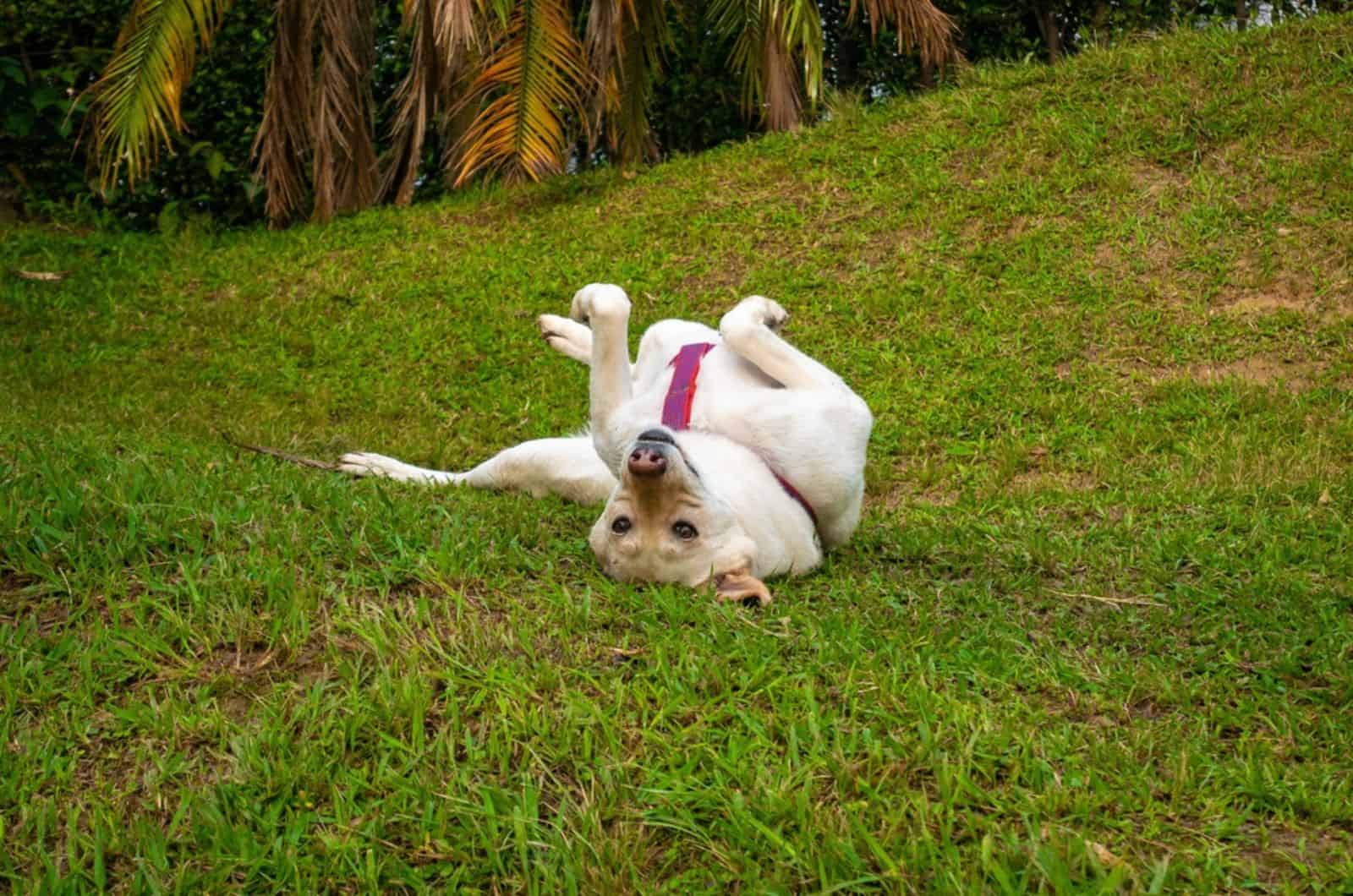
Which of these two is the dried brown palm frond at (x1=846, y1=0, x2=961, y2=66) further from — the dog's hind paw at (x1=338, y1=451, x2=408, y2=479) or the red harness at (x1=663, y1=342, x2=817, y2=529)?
the red harness at (x1=663, y1=342, x2=817, y2=529)

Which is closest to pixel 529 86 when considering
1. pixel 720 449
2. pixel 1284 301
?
pixel 1284 301

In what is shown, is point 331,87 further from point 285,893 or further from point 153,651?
point 285,893

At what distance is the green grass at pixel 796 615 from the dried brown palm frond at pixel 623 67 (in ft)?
9.35

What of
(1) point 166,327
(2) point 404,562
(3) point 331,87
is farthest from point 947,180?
(2) point 404,562

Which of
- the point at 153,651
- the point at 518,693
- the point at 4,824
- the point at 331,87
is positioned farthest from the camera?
the point at 331,87

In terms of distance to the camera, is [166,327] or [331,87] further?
[331,87]

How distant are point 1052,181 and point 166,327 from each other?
7.23 meters

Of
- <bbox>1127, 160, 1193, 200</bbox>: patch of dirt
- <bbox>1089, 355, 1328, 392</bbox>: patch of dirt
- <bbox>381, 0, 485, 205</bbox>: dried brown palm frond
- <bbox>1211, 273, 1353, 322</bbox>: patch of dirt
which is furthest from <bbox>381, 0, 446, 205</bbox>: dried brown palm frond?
<bbox>1211, 273, 1353, 322</bbox>: patch of dirt

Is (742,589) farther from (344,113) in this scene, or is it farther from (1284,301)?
(344,113)

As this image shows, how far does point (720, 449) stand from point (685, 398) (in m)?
0.35

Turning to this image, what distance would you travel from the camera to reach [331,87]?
1248 centimetres

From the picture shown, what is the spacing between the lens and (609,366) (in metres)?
4.89

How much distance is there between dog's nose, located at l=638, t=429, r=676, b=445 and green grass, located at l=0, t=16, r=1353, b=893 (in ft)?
1.56

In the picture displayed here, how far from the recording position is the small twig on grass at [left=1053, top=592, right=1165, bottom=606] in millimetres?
4820
